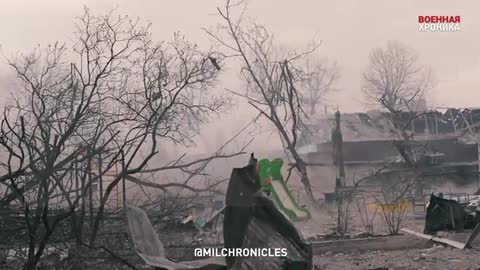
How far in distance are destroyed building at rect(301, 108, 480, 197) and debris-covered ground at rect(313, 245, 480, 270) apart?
880 centimetres

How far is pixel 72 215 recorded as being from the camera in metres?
5.31

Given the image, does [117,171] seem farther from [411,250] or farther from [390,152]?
[390,152]

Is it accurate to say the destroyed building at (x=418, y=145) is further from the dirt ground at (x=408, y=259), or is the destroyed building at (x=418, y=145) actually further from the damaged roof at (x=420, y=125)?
the dirt ground at (x=408, y=259)

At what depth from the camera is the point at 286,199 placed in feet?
43.1

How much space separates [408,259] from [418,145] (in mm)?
12343

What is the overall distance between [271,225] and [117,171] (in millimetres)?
3080

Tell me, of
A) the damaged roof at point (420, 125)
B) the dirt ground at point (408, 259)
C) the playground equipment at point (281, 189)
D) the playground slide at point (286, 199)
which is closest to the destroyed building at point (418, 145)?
the damaged roof at point (420, 125)

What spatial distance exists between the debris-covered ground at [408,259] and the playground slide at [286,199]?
15.0 feet

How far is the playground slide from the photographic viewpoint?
1280cm

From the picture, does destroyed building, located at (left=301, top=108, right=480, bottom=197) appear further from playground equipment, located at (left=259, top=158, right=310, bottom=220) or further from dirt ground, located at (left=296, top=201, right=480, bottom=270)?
dirt ground, located at (left=296, top=201, right=480, bottom=270)

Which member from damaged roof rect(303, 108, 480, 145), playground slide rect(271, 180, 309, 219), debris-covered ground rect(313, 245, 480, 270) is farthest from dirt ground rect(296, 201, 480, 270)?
damaged roof rect(303, 108, 480, 145)

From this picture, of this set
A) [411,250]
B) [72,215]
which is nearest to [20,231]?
[72,215]

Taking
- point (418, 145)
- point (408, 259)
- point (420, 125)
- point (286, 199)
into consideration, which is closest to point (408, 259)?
point (408, 259)

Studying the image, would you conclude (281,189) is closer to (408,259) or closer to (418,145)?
(408,259)
